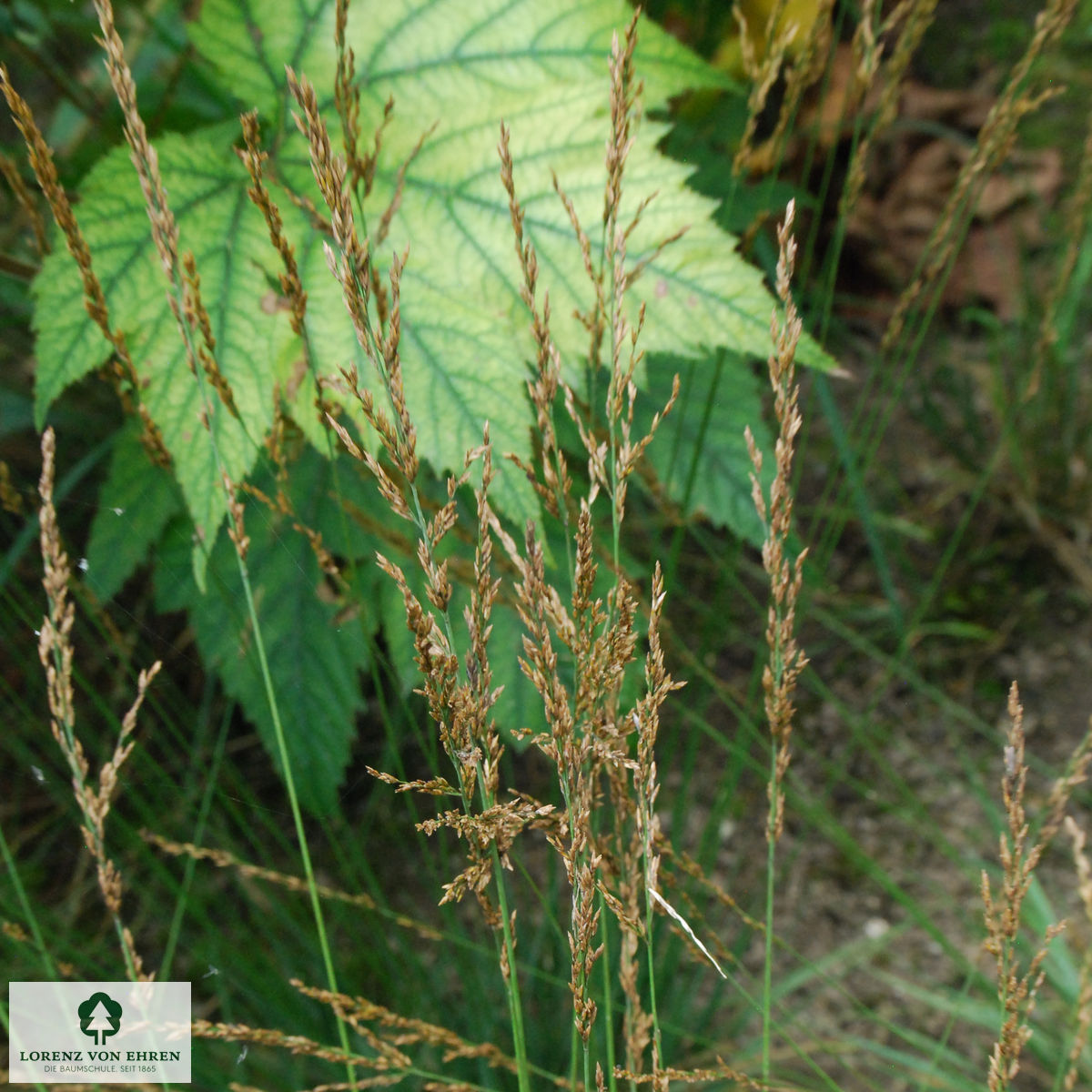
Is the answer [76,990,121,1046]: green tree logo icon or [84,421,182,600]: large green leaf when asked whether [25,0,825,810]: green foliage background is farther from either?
[76,990,121,1046]: green tree logo icon

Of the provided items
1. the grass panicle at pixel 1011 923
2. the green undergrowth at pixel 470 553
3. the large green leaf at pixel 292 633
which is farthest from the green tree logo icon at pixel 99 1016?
the grass panicle at pixel 1011 923

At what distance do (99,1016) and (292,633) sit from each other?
0.40m

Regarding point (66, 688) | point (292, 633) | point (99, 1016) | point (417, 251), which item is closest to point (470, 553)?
point (292, 633)

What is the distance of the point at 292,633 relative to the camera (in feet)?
3.19

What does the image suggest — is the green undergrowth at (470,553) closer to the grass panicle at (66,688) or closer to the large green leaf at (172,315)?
the large green leaf at (172,315)

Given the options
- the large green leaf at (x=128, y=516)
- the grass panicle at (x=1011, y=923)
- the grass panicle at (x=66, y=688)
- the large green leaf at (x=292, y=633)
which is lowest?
the grass panicle at (x=1011, y=923)

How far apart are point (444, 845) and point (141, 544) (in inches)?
18.6

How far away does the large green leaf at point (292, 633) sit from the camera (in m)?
0.92

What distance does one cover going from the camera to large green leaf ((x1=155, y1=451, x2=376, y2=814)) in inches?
36.1

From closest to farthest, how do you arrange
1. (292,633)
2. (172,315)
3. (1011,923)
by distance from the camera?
(1011,923) < (172,315) < (292,633)

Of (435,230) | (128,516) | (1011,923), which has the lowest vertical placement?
(1011,923)

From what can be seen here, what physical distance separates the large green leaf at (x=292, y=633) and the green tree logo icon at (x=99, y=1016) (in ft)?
0.82

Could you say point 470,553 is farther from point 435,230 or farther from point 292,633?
point 435,230

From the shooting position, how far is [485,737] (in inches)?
21.2
